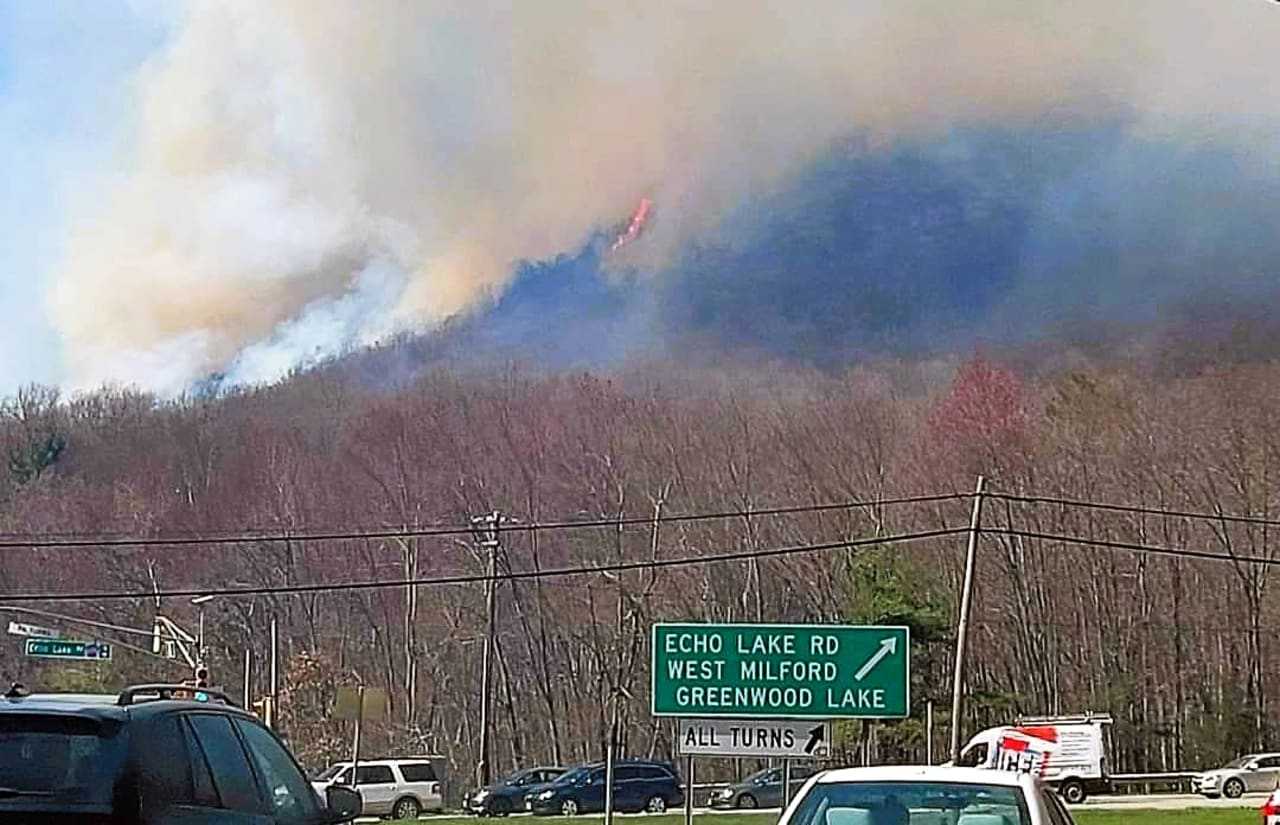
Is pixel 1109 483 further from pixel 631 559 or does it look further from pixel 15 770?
pixel 15 770

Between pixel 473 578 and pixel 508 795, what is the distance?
70.3 ft

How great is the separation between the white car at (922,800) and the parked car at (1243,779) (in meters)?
50.6

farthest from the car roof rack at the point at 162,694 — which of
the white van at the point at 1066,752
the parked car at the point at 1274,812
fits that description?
the white van at the point at 1066,752

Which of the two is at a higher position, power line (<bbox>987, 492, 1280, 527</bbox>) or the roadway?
power line (<bbox>987, 492, 1280, 527</bbox>)

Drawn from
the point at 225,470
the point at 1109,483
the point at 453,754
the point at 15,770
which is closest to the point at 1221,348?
the point at 1109,483

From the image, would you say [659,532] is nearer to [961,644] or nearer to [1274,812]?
[961,644]

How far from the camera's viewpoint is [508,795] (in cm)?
5341

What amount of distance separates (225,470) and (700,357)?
2397 centimetres

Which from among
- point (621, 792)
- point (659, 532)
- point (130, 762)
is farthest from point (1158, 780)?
point (130, 762)

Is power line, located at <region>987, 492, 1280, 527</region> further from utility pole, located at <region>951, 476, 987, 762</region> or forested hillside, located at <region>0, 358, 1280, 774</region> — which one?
utility pole, located at <region>951, 476, 987, 762</region>

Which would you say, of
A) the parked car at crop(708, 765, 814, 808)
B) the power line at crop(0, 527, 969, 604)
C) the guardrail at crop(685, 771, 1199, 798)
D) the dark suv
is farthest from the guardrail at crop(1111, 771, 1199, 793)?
the dark suv

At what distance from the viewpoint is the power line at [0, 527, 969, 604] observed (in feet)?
240

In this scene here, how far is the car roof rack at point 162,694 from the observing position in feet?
29.7

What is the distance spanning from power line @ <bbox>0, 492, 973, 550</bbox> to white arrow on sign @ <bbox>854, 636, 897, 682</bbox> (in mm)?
54527
